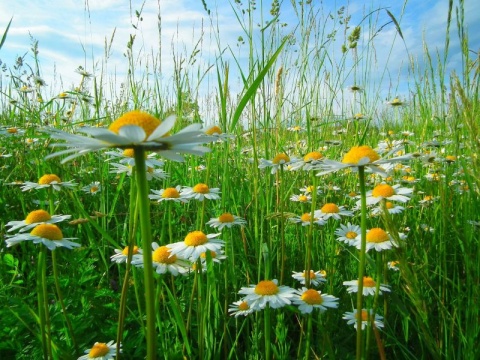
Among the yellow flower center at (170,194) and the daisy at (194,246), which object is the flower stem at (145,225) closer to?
the daisy at (194,246)

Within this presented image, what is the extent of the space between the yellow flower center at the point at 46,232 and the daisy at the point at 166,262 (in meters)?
0.23

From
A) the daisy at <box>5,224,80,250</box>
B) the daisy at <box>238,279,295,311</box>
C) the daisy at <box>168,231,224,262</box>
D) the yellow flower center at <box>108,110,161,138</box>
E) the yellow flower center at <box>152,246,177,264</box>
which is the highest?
the yellow flower center at <box>108,110,161,138</box>

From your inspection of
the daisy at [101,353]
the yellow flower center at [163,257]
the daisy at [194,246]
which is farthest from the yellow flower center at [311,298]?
the daisy at [101,353]

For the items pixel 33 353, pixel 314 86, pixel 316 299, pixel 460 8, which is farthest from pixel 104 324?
pixel 314 86

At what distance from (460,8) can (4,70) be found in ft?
12.9

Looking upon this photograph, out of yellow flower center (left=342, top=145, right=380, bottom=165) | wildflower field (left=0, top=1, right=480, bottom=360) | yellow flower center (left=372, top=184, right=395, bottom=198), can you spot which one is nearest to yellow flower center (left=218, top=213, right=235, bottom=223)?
wildflower field (left=0, top=1, right=480, bottom=360)

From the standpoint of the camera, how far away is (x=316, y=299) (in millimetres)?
1122

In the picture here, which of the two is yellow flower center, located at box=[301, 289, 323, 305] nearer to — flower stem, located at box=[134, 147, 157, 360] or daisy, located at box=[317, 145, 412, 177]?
daisy, located at box=[317, 145, 412, 177]

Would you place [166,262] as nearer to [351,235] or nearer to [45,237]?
[45,237]

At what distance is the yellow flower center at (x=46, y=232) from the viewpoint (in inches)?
44.6

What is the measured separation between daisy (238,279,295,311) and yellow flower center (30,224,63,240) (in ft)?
1.80

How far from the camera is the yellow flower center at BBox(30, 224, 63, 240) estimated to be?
1132 millimetres

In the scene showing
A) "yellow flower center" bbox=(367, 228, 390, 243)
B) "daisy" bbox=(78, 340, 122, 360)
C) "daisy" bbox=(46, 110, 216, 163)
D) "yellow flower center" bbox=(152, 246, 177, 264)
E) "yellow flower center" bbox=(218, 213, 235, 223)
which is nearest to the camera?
"daisy" bbox=(46, 110, 216, 163)

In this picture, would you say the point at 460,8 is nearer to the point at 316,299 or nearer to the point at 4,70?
the point at 316,299
